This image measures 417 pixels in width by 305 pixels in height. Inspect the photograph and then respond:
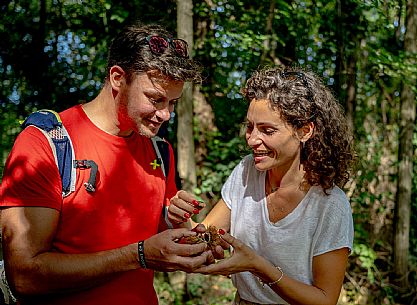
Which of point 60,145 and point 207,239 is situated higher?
point 60,145

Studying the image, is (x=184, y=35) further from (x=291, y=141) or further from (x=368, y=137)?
(x=291, y=141)

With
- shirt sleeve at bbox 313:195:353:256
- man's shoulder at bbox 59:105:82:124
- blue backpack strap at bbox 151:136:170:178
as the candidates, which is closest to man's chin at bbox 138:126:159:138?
blue backpack strap at bbox 151:136:170:178

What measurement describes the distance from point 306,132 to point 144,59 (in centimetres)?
83

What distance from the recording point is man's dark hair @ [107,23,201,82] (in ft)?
7.54

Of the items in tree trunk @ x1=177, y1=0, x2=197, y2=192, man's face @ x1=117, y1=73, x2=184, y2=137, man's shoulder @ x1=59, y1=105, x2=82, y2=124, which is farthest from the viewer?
tree trunk @ x1=177, y1=0, x2=197, y2=192

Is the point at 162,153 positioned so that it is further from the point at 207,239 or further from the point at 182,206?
the point at 207,239

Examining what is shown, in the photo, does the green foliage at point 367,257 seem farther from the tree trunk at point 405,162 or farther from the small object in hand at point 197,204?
the small object in hand at point 197,204

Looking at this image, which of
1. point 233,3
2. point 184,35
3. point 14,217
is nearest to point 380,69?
point 233,3

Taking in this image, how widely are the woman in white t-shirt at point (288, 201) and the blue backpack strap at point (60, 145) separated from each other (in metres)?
0.54

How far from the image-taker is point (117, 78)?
2361 mm

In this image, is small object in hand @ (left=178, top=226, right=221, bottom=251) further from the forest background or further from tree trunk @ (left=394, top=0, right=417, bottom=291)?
tree trunk @ (left=394, top=0, right=417, bottom=291)

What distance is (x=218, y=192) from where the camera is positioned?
7.20 meters

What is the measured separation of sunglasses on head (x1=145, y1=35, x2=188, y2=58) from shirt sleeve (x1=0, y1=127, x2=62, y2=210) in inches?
24.8

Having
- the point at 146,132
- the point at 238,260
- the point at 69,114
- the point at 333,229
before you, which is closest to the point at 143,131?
the point at 146,132
